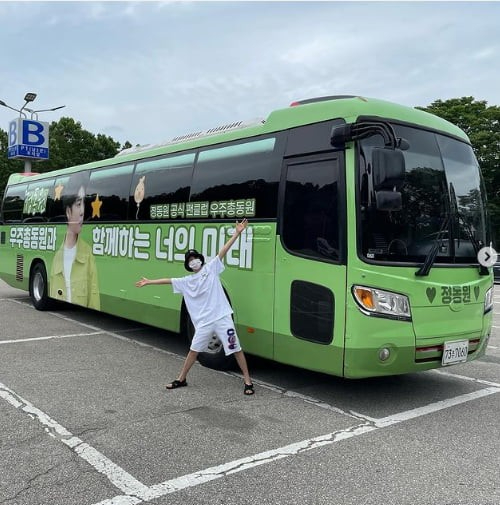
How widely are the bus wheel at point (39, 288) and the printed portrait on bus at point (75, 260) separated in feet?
1.85

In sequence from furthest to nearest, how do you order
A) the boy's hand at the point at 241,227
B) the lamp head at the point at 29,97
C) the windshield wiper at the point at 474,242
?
the lamp head at the point at 29,97
the boy's hand at the point at 241,227
the windshield wiper at the point at 474,242

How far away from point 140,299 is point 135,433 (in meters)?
3.77

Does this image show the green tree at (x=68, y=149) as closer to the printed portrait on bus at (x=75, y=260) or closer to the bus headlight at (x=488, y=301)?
the printed portrait on bus at (x=75, y=260)

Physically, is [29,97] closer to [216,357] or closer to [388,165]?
[216,357]

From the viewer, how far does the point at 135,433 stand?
177 inches

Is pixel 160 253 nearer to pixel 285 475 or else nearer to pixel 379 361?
pixel 379 361

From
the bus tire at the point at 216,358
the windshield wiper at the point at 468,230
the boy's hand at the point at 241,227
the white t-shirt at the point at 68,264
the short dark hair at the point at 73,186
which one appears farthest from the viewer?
the white t-shirt at the point at 68,264

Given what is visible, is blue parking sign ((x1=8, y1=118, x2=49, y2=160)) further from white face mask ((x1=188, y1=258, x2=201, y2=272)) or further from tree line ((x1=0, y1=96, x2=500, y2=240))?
white face mask ((x1=188, y1=258, x2=201, y2=272))

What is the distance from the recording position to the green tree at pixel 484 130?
1268 inches

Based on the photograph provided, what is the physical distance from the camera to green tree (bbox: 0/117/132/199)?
3688 centimetres

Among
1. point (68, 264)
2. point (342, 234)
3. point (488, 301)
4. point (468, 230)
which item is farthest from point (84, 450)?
point (68, 264)

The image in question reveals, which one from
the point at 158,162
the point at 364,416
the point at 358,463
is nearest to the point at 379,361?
the point at 364,416

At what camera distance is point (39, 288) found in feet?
38.3

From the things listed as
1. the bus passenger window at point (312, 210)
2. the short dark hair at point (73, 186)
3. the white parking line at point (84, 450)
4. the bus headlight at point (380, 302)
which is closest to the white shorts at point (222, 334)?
the bus passenger window at point (312, 210)
